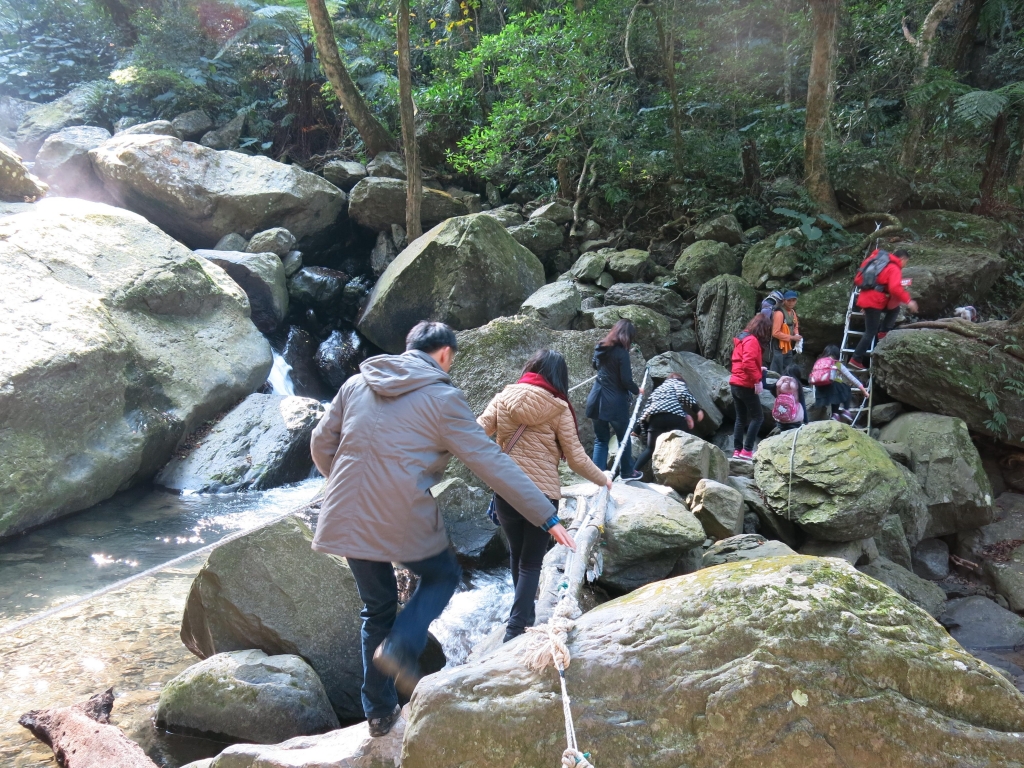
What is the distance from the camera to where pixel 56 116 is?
16672mm

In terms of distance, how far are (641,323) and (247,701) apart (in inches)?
300

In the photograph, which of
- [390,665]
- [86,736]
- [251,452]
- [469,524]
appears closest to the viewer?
[390,665]

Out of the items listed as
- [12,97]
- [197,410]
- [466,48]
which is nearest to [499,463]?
[197,410]

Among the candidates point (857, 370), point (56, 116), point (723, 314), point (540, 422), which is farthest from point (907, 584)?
point (56, 116)

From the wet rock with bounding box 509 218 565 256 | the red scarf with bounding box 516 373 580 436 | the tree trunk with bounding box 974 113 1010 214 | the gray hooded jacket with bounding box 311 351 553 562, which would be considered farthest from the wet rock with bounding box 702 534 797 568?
the tree trunk with bounding box 974 113 1010 214

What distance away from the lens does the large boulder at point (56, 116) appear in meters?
16.0

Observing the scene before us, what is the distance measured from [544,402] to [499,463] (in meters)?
1.08

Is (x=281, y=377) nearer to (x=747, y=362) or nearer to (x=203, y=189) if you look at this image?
(x=203, y=189)

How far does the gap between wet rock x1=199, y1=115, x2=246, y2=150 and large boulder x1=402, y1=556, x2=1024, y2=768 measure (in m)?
17.1

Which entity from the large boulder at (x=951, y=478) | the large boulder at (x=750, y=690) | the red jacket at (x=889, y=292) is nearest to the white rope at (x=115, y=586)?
the large boulder at (x=750, y=690)

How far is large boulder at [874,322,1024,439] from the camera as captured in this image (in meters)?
8.11

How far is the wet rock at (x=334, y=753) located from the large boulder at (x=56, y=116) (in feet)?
58.9

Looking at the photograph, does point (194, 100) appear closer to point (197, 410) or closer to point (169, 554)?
point (197, 410)

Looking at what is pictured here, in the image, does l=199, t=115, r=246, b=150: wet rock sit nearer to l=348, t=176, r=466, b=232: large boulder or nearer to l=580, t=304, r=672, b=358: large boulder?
l=348, t=176, r=466, b=232: large boulder
